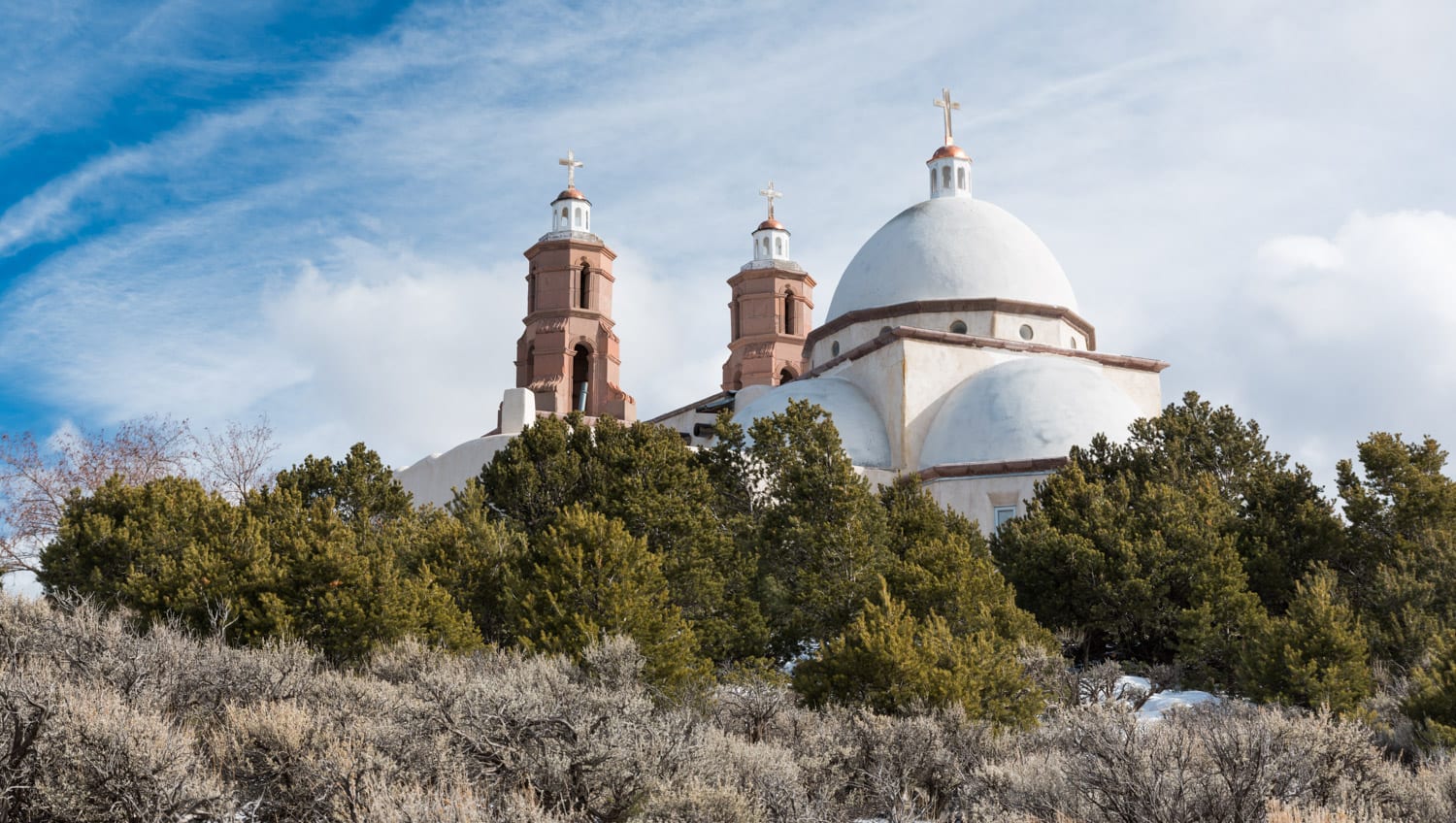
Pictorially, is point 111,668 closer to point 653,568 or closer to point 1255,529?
point 653,568

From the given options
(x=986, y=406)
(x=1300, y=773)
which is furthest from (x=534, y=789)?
(x=986, y=406)

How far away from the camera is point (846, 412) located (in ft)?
78.7

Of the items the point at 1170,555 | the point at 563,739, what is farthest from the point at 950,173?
Answer: the point at 563,739

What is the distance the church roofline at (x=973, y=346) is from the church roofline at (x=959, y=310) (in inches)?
28.3

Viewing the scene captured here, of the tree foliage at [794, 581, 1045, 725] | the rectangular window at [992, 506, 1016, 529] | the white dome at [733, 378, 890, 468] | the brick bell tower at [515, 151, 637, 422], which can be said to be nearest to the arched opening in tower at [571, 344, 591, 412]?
the brick bell tower at [515, 151, 637, 422]

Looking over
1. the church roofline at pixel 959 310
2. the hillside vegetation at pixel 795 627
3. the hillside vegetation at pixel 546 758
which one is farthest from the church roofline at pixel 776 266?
the hillside vegetation at pixel 546 758

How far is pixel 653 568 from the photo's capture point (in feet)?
44.3

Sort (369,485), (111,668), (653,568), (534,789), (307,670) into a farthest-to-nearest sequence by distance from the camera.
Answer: (369,485), (653,568), (307,670), (111,668), (534,789)

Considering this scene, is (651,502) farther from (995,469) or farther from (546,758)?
(546,758)

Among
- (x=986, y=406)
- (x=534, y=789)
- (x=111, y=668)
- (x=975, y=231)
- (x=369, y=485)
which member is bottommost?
(x=534, y=789)

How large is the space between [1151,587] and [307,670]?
10.3 m

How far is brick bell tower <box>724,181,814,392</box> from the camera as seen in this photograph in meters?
34.9

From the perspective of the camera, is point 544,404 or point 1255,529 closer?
point 1255,529

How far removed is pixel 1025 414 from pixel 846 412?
3.33 meters
